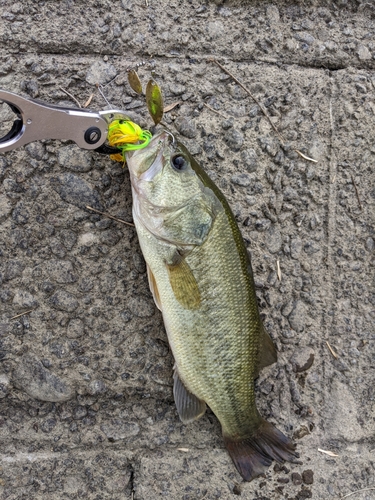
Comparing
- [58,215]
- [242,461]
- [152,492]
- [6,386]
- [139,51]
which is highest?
[139,51]

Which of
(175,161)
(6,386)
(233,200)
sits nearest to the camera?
(175,161)

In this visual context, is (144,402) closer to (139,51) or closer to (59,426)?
(59,426)

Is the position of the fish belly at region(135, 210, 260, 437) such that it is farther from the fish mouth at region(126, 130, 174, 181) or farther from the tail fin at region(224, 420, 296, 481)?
the fish mouth at region(126, 130, 174, 181)

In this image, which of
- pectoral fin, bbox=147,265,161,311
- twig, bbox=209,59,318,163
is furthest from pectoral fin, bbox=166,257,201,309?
twig, bbox=209,59,318,163

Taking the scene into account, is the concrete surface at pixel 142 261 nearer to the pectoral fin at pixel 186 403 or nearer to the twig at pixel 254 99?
the twig at pixel 254 99

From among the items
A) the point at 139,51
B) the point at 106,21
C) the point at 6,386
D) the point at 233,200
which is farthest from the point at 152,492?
the point at 106,21

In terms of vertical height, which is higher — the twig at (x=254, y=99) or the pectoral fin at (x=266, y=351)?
the twig at (x=254, y=99)

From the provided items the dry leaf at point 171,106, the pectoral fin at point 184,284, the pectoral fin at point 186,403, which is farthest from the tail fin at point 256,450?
the dry leaf at point 171,106
